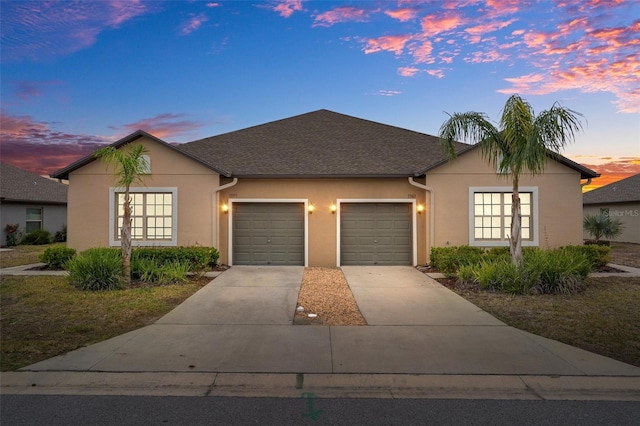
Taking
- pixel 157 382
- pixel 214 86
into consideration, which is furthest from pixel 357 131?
pixel 157 382

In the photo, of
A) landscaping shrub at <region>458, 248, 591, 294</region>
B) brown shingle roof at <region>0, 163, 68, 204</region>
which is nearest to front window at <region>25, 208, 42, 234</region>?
brown shingle roof at <region>0, 163, 68, 204</region>

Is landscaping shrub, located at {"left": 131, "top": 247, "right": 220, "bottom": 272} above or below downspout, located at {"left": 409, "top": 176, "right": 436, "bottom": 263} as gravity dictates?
below

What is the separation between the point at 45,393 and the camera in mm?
4297

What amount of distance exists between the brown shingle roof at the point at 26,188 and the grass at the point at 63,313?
565 inches

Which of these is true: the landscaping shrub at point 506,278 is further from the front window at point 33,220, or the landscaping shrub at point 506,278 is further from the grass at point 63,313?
the front window at point 33,220

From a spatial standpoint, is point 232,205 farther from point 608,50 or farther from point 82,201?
point 608,50

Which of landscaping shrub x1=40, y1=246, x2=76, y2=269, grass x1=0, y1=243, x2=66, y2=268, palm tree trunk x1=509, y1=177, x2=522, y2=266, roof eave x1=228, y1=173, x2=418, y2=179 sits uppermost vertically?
roof eave x1=228, y1=173, x2=418, y2=179

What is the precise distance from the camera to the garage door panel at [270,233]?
47.7 ft

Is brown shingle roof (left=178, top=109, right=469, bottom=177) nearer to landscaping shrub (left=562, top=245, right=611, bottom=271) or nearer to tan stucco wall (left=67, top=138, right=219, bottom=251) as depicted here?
tan stucco wall (left=67, top=138, right=219, bottom=251)

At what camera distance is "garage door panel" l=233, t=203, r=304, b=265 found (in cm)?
1454

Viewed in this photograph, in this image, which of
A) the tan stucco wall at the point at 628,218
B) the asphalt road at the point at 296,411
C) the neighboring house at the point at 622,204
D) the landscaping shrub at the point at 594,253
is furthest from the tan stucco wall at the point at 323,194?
the neighboring house at the point at 622,204

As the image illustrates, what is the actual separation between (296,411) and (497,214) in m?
12.6

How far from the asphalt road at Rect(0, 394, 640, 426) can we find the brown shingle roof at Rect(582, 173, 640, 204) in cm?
2666

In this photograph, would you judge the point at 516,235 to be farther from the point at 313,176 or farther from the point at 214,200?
the point at 214,200
